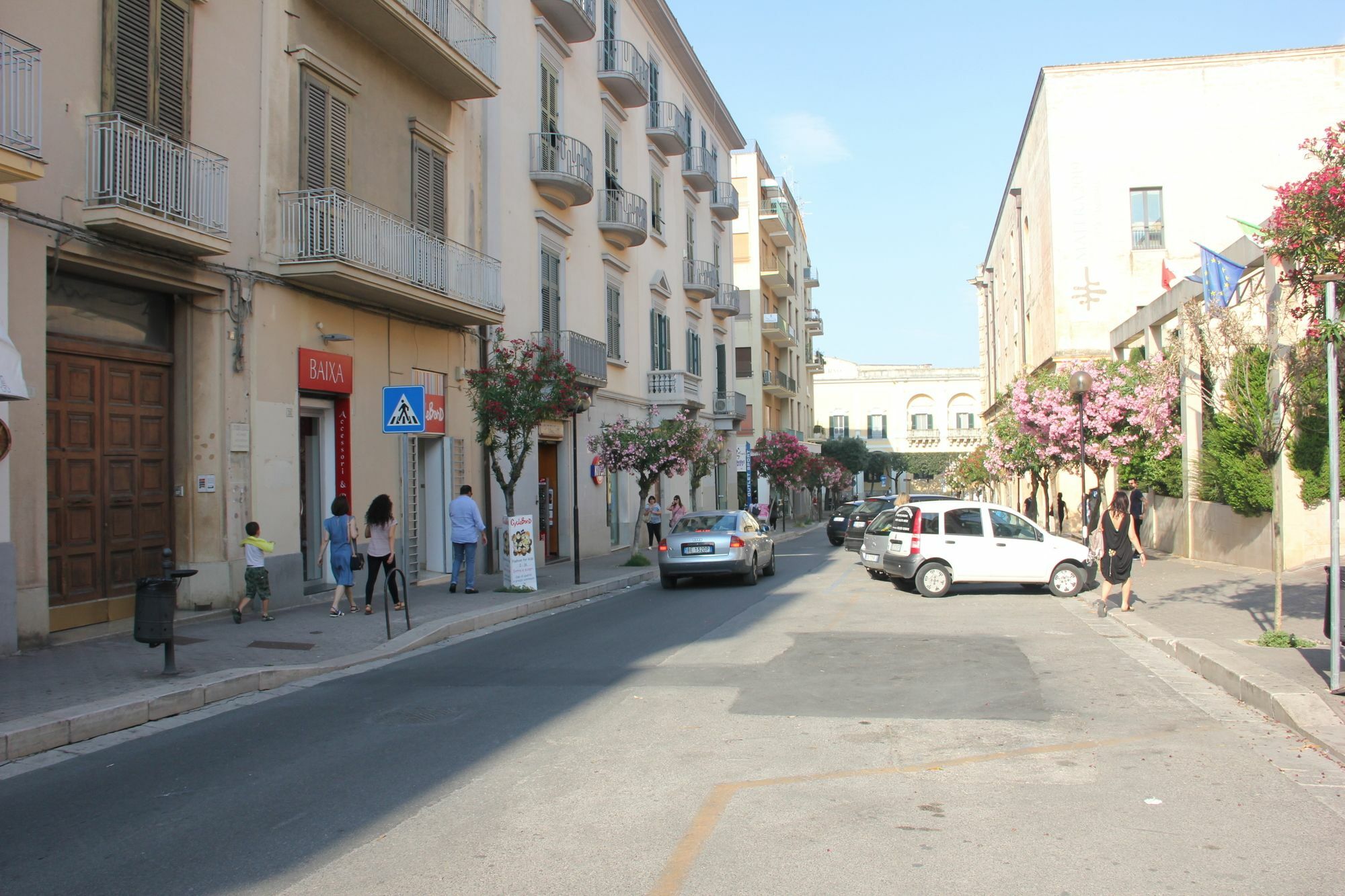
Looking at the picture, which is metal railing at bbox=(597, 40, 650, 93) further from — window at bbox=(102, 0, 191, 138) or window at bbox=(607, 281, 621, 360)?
window at bbox=(102, 0, 191, 138)

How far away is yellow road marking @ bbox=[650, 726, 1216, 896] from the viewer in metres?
4.73

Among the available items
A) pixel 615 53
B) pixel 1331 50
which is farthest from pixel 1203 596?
pixel 1331 50

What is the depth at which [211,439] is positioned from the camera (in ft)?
45.3

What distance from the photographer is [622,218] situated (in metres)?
29.1

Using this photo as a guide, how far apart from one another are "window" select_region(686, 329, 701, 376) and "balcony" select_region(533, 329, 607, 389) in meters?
9.69

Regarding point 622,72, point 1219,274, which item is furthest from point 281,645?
point 622,72

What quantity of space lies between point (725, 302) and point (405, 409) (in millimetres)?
29285

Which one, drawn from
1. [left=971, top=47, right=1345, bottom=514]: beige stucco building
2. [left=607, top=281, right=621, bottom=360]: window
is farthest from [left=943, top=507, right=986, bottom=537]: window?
[left=971, top=47, right=1345, bottom=514]: beige stucco building

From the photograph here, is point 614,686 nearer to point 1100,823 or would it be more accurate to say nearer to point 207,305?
point 1100,823

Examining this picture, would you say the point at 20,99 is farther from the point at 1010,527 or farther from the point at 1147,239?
the point at 1147,239

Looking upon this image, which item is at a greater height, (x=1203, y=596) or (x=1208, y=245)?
(x=1208, y=245)

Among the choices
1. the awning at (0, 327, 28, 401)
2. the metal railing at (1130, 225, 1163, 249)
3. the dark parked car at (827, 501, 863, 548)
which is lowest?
the dark parked car at (827, 501, 863, 548)

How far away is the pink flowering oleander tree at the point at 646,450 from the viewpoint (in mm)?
24016

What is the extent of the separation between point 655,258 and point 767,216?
23.5m
